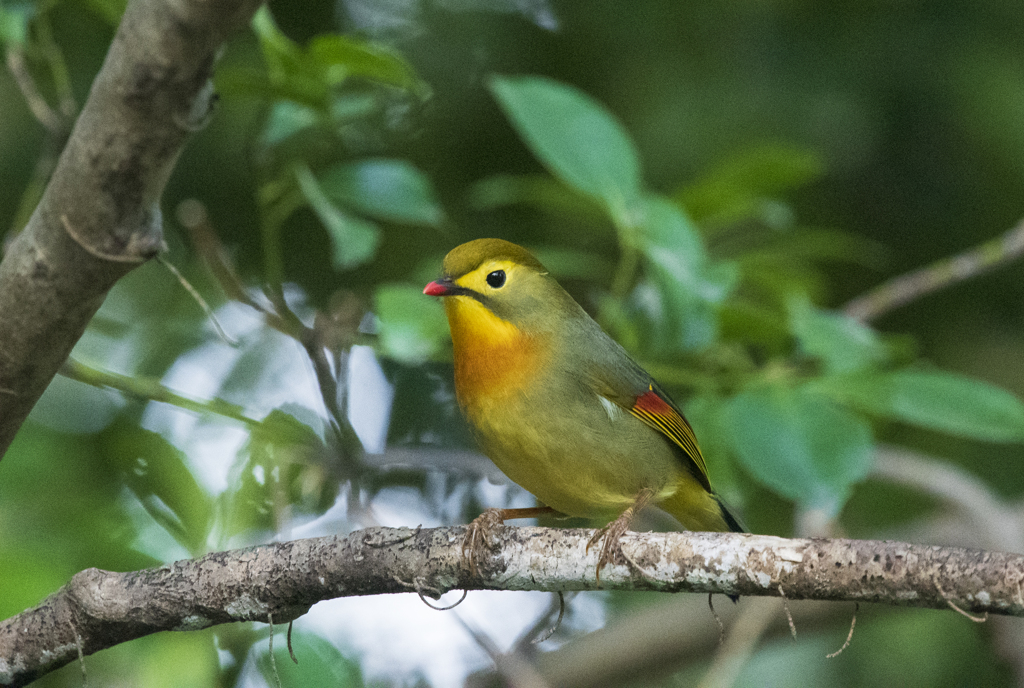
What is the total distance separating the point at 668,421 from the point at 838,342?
0.69 meters

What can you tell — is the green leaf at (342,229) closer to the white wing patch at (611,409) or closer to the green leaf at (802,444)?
the white wing patch at (611,409)

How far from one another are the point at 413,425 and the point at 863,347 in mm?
2301

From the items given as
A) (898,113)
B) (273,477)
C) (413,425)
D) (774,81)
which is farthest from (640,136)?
(273,477)

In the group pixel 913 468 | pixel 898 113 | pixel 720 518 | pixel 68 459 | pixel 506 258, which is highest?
pixel 506 258

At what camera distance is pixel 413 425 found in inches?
188

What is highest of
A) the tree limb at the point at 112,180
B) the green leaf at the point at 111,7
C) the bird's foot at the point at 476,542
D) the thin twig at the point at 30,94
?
the tree limb at the point at 112,180

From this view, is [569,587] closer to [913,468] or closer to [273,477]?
[273,477]

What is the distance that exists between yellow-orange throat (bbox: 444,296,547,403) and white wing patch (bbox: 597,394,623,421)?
0.24 m

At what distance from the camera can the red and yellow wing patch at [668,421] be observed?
3.03 m

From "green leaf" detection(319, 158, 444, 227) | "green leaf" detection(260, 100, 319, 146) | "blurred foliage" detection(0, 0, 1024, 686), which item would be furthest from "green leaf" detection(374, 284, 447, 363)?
"green leaf" detection(260, 100, 319, 146)

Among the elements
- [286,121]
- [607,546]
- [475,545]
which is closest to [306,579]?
[475,545]

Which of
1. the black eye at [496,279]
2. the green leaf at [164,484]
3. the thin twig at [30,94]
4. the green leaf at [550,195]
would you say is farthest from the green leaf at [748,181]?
the thin twig at [30,94]

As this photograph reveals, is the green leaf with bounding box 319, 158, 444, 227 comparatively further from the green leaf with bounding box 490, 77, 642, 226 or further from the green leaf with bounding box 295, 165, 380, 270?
the green leaf with bounding box 490, 77, 642, 226

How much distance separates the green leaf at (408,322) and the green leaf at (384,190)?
46 centimetres
